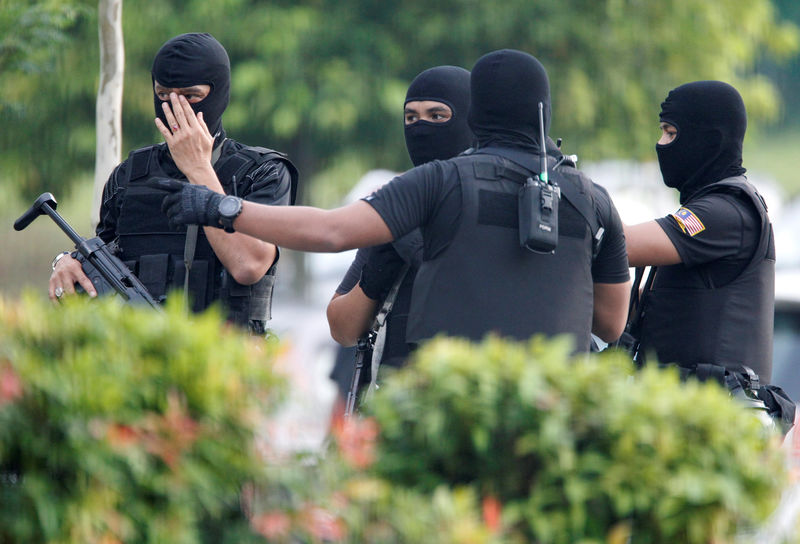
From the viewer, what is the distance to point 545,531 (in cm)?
223

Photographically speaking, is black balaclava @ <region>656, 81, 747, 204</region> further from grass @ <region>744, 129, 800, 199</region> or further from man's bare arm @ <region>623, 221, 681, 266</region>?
grass @ <region>744, 129, 800, 199</region>

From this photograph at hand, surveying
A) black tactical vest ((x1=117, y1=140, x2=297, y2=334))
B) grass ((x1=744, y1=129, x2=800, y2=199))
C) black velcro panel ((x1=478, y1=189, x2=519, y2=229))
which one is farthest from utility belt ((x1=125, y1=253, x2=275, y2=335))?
grass ((x1=744, y1=129, x2=800, y2=199))

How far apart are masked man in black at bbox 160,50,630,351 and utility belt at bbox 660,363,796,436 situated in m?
0.76

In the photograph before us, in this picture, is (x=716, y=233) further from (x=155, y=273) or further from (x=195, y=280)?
(x=155, y=273)

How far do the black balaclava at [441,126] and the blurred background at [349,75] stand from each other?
6197mm

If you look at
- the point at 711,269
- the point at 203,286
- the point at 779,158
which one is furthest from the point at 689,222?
the point at 779,158

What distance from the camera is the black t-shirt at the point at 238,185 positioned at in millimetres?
3932

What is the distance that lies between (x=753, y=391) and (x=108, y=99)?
3.20 meters

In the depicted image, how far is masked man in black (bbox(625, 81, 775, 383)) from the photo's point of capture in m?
4.01

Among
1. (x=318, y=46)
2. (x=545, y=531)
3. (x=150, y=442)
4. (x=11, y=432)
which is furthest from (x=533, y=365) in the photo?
(x=318, y=46)

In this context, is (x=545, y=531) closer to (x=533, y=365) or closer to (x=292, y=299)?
(x=533, y=365)

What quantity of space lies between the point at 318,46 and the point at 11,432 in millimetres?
10065

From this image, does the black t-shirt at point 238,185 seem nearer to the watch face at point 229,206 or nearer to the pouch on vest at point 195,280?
the pouch on vest at point 195,280

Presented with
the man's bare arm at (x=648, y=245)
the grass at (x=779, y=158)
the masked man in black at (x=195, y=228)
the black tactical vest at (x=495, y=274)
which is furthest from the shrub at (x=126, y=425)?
the grass at (x=779, y=158)
